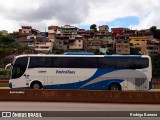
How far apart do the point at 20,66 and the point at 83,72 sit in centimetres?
430

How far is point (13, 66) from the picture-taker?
24.8 metres

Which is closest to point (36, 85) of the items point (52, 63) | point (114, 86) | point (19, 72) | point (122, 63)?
point (19, 72)

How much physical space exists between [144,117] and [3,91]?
399 inches

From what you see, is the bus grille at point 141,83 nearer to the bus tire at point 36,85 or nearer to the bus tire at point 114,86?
the bus tire at point 114,86

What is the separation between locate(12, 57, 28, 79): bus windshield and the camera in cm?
2462

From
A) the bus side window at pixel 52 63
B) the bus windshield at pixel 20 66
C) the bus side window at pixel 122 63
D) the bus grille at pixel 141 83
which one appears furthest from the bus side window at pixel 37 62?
the bus grille at pixel 141 83

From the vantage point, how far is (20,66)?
80.9ft

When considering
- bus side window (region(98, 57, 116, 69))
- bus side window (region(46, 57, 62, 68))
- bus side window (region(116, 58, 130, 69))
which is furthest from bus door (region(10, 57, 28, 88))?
bus side window (region(116, 58, 130, 69))

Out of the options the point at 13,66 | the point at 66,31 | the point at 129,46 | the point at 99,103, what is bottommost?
the point at 99,103

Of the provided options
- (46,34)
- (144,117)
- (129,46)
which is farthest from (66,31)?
(144,117)

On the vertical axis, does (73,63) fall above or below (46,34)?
below

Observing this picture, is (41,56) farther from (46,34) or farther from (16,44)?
(46,34)

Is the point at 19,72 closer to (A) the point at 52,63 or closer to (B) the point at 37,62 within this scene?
(B) the point at 37,62

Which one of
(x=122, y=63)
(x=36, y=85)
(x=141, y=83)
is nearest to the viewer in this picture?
(x=141, y=83)
